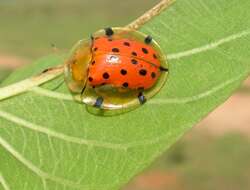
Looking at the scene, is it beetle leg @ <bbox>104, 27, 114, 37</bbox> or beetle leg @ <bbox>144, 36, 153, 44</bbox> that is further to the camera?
beetle leg @ <bbox>104, 27, 114, 37</bbox>

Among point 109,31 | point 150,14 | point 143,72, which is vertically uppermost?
point 150,14

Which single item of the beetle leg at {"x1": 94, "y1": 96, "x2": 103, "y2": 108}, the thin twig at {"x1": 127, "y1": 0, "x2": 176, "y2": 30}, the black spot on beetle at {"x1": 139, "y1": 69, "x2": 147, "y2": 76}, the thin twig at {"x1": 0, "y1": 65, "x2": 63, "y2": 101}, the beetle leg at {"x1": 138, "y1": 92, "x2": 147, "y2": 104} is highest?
the thin twig at {"x1": 127, "y1": 0, "x2": 176, "y2": 30}

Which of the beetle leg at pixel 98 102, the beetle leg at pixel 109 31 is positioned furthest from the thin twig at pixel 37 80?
the beetle leg at pixel 109 31

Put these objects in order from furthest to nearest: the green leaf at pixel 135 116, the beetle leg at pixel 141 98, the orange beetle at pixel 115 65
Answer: the orange beetle at pixel 115 65
the beetle leg at pixel 141 98
the green leaf at pixel 135 116

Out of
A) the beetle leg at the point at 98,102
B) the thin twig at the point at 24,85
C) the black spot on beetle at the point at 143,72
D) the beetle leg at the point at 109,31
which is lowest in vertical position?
the black spot on beetle at the point at 143,72

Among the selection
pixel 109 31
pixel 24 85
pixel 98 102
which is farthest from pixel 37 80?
pixel 109 31

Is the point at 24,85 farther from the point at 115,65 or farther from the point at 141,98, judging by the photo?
the point at 115,65

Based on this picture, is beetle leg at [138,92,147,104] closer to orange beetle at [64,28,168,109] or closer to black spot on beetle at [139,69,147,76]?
orange beetle at [64,28,168,109]

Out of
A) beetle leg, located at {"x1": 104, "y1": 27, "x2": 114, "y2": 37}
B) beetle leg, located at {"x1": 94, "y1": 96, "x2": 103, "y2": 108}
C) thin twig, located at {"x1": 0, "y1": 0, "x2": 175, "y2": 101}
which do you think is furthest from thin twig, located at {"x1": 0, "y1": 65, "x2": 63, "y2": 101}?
beetle leg, located at {"x1": 104, "y1": 27, "x2": 114, "y2": 37}

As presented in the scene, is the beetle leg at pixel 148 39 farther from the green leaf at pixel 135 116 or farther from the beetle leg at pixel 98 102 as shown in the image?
the beetle leg at pixel 98 102

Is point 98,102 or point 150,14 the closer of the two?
point 150,14
